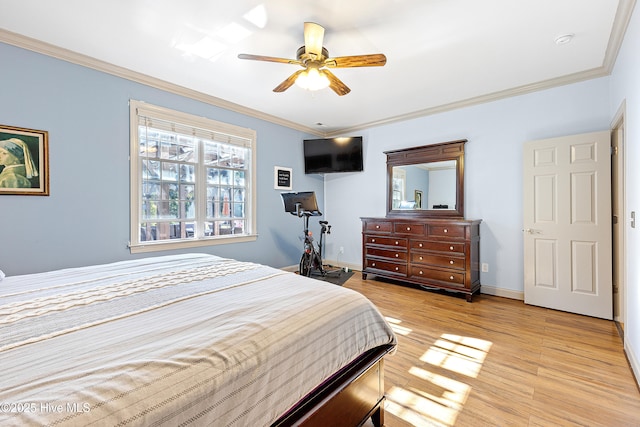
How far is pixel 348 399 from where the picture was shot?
4.15 feet

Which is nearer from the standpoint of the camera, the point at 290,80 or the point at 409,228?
the point at 290,80

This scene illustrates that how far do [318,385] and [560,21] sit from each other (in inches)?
123

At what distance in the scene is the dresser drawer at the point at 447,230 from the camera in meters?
3.54

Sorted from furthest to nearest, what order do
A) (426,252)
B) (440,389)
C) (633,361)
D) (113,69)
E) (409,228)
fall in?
(409,228)
(426,252)
(113,69)
(633,361)
(440,389)

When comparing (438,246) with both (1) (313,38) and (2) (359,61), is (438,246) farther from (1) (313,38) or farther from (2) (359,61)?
(1) (313,38)

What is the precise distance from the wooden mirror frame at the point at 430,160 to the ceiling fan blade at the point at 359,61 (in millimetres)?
2222

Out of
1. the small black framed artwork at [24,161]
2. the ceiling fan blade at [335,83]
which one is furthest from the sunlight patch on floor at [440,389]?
the small black framed artwork at [24,161]

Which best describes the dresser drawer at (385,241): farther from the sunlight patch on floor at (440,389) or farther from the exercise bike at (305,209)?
the sunlight patch on floor at (440,389)

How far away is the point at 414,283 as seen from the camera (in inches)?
157

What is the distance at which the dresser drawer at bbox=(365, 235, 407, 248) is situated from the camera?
4055 millimetres

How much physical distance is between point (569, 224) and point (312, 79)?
123 inches

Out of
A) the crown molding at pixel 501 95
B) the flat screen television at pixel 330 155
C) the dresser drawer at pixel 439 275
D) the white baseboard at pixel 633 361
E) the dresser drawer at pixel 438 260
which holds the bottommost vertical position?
the white baseboard at pixel 633 361

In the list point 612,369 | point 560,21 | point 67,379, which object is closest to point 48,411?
point 67,379

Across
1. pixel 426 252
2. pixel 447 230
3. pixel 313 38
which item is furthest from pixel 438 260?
pixel 313 38
